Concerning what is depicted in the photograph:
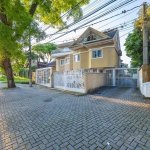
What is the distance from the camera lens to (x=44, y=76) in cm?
Answer: 1585

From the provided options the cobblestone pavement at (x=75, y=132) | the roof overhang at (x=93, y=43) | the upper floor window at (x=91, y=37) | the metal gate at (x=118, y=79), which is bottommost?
the cobblestone pavement at (x=75, y=132)

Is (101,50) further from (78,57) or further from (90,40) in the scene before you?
(78,57)

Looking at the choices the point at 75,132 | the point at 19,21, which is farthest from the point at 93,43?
the point at 75,132

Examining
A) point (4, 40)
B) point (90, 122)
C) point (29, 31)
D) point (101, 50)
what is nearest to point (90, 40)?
point (101, 50)

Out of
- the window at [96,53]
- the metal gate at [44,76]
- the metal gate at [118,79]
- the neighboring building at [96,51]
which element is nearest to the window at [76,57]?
the neighboring building at [96,51]

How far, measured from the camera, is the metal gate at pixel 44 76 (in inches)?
574

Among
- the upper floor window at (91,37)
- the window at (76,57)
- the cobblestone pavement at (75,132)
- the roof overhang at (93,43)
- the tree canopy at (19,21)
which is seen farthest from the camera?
the window at (76,57)

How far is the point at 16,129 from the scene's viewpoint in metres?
3.46

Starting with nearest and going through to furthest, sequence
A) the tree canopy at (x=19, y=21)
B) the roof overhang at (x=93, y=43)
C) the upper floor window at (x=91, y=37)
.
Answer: the tree canopy at (x=19, y=21)
the roof overhang at (x=93, y=43)
the upper floor window at (x=91, y=37)

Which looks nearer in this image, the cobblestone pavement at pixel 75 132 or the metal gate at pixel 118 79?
the cobblestone pavement at pixel 75 132

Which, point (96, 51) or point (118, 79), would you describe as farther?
point (96, 51)

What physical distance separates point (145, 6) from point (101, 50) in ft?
24.5

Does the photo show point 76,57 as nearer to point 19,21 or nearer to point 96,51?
point 96,51

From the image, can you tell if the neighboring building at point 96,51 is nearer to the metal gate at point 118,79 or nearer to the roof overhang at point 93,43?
the roof overhang at point 93,43
